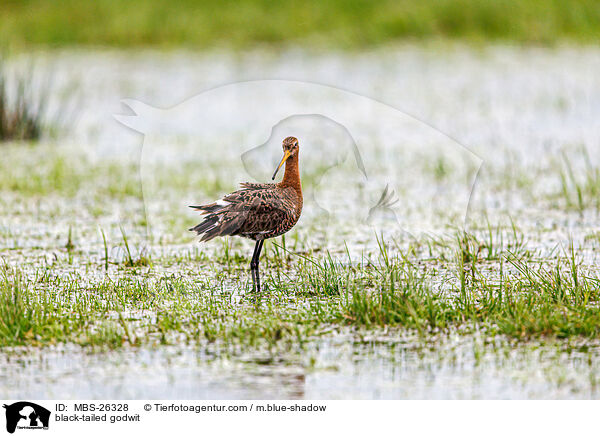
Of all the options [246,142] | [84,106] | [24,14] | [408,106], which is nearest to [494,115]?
[408,106]

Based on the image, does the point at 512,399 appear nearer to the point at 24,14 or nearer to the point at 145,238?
the point at 145,238

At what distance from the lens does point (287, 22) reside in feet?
71.6

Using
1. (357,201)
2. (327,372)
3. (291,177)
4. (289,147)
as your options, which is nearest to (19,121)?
(357,201)

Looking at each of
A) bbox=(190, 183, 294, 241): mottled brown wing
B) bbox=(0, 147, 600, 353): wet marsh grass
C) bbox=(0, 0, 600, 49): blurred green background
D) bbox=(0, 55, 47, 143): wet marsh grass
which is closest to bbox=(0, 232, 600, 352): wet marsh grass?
bbox=(0, 147, 600, 353): wet marsh grass

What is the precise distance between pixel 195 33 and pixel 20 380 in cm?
1663

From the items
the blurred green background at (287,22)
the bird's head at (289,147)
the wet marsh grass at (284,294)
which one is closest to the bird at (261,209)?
the bird's head at (289,147)

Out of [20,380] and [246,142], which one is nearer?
[20,380]

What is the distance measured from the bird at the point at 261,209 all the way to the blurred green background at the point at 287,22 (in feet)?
48.4

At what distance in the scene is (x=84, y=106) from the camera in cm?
1662

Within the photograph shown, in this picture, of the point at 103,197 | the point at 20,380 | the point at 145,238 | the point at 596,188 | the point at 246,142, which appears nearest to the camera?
the point at 20,380

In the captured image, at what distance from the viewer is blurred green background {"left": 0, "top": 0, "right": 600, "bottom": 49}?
21094 millimetres

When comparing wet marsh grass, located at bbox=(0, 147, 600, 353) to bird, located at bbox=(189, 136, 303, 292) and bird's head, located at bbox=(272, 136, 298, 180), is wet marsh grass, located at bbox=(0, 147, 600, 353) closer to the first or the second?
bird, located at bbox=(189, 136, 303, 292)
